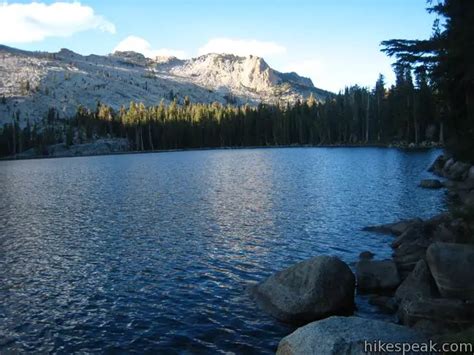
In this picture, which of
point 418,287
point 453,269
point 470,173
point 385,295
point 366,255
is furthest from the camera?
point 470,173

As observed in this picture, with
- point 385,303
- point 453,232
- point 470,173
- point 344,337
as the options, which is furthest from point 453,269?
point 470,173

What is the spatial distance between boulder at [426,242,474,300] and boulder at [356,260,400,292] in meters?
2.92

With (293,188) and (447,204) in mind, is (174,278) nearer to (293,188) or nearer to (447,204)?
(447,204)

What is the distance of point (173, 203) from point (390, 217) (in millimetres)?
22333

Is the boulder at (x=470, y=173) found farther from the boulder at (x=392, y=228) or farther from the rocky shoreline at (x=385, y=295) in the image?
the rocky shoreline at (x=385, y=295)

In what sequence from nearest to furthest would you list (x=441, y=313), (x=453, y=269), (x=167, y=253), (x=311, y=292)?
1. (x=441, y=313)
2. (x=453, y=269)
3. (x=311, y=292)
4. (x=167, y=253)

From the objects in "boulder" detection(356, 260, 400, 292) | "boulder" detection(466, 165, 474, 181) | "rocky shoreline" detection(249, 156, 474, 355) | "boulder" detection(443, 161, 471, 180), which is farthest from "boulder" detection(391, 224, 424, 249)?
"boulder" detection(443, 161, 471, 180)

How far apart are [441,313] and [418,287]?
2966mm

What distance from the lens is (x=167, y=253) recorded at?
87.4 feet

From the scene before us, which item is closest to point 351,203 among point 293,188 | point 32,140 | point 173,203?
point 293,188

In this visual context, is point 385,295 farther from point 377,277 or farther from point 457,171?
point 457,171

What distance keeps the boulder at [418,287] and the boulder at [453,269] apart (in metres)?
0.40

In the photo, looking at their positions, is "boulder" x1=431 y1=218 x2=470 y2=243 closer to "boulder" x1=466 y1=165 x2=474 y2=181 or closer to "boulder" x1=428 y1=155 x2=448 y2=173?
"boulder" x1=466 y1=165 x2=474 y2=181

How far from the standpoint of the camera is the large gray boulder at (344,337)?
9.88 metres
